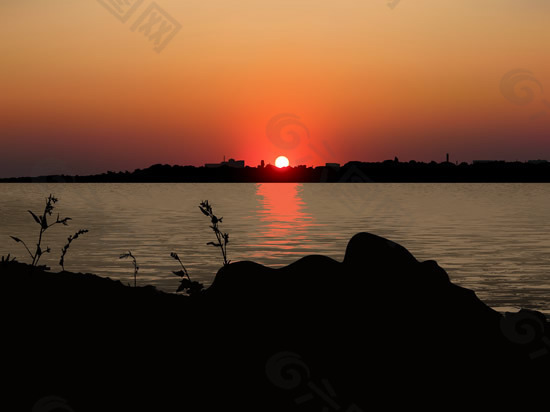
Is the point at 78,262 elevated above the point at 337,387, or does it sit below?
below

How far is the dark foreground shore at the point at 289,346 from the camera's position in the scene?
25.9 ft

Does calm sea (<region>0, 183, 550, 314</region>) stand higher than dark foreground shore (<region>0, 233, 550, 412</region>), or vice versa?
dark foreground shore (<region>0, 233, 550, 412</region>)

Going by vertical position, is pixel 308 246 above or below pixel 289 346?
below

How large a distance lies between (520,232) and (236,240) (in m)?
19.0

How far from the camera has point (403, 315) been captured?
9.03m

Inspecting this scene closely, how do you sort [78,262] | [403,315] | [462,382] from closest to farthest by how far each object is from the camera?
[462,382] → [403,315] → [78,262]

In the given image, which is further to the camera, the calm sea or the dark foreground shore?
the calm sea

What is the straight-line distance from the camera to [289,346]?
28.0ft

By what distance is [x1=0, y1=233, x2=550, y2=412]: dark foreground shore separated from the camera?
7.89 m

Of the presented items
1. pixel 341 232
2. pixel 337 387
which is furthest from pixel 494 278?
pixel 341 232

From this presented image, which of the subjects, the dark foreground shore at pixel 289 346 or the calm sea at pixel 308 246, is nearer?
the dark foreground shore at pixel 289 346

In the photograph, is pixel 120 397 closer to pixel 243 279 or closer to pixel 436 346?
pixel 243 279

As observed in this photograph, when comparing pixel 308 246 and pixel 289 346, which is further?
pixel 308 246

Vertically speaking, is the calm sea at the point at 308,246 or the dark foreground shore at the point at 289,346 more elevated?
the dark foreground shore at the point at 289,346
